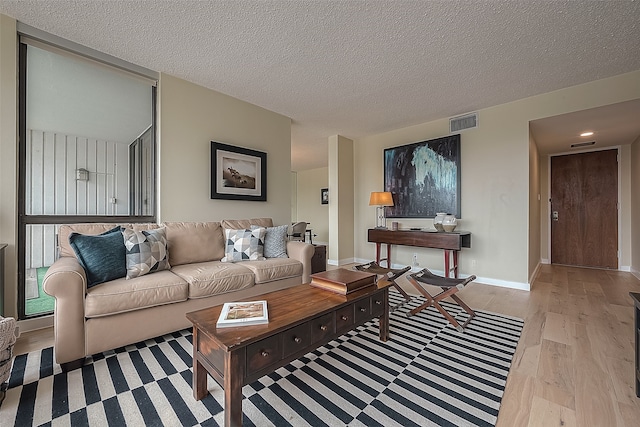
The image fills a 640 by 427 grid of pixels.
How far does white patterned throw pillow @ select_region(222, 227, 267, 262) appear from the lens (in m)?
2.73

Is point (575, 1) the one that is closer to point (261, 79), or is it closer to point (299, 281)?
point (261, 79)

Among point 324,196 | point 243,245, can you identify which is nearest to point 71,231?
point 243,245

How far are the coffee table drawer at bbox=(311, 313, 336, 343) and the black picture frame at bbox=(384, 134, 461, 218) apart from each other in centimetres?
317

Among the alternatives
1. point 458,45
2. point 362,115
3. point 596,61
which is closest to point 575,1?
point 458,45

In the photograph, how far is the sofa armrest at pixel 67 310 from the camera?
1.53m

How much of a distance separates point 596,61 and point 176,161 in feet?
14.2

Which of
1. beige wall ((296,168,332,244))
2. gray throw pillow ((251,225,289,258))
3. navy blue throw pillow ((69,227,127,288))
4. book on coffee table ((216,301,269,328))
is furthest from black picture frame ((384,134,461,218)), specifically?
Answer: navy blue throw pillow ((69,227,127,288))

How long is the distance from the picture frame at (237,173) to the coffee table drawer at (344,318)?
2.29 meters

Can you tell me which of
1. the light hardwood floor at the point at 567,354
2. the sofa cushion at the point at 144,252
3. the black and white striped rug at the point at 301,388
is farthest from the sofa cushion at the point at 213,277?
the light hardwood floor at the point at 567,354

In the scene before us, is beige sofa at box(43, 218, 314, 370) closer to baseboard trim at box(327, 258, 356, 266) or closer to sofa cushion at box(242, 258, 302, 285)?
sofa cushion at box(242, 258, 302, 285)

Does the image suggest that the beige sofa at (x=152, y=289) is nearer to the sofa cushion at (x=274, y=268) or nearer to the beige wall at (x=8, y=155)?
the sofa cushion at (x=274, y=268)

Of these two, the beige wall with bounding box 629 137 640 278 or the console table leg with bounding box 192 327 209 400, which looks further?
the beige wall with bounding box 629 137 640 278

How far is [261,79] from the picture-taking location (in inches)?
114

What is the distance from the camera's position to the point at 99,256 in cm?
183
